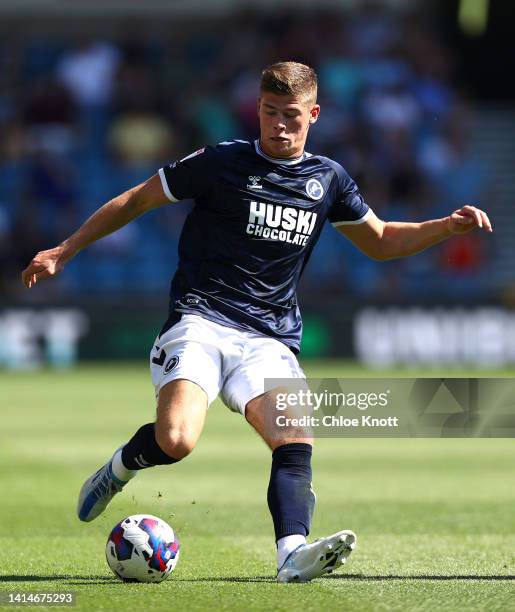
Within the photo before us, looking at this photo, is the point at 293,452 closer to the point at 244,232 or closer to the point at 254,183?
the point at 244,232

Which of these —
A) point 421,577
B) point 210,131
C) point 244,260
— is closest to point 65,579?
point 421,577

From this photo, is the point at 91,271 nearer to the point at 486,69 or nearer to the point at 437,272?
the point at 437,272

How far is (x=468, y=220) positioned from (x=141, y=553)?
206 cm

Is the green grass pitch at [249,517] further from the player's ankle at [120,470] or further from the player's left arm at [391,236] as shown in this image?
the player's left arm at [391,236]

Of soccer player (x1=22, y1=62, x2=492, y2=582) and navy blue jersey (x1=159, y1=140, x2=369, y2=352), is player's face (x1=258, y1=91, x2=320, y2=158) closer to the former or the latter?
soccer player (x1=22, y1=62, x2=492, y2=582)

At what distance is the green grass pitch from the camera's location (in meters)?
5.48

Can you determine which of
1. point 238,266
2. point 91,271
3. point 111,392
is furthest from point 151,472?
point 91,271

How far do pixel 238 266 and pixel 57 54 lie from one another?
63.4 ft

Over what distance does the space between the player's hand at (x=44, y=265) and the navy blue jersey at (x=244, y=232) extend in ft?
1.94

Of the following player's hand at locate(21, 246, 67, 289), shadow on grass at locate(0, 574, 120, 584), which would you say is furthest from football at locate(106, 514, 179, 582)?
player's hand at locate(21, 246, 67, 289)

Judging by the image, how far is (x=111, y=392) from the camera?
17250mm

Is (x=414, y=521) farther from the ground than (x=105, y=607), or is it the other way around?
(x=105, y=607)

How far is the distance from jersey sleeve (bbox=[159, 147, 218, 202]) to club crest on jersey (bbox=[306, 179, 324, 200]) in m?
0.44

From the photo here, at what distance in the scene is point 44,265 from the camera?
234 inches
